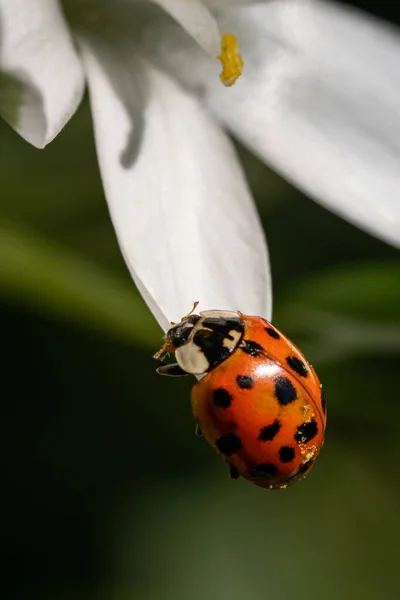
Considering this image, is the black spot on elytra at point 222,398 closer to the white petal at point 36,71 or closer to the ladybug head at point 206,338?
the ladybug head at point 206,338

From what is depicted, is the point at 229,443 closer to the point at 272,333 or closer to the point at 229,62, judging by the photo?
the point at 272,333

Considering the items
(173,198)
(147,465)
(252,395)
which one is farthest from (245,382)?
(147,465)

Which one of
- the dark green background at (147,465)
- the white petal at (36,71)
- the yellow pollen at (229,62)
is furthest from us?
the dark green background at (147,465)

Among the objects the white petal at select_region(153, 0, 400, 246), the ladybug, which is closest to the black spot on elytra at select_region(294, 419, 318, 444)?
the ladybug

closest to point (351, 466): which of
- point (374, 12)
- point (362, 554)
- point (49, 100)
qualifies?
point (362, 554)

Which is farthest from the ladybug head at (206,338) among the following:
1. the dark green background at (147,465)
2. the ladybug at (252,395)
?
the dark green background at (147,465)

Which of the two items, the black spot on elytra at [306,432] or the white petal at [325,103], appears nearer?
the black spot on elytra at [306,432]

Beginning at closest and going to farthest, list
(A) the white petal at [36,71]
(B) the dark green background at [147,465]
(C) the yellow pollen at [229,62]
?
(A) the white petal at [36,71], (C) the yellow pollen at [229,62], (B) the dark green background at [147,465]
